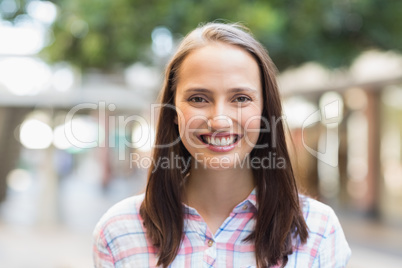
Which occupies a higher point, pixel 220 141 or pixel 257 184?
pixel 220 141

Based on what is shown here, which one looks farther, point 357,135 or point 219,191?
point 357,135

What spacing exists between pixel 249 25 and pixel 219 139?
2974 mm

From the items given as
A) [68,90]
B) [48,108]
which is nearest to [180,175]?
[68,90]

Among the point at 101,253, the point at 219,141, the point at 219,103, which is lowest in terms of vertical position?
the point at 101,253

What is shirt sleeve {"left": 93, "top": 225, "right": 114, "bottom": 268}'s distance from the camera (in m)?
1.58

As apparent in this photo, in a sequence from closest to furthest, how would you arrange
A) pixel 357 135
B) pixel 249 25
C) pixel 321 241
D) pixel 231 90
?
pixel 231 90, pixel 321 241, pixel 249 25, pixel 357 135

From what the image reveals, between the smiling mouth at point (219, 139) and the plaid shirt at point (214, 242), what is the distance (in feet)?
0.77

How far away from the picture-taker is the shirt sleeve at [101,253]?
1.58 m

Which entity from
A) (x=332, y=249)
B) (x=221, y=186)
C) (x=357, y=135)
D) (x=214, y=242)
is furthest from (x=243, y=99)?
(x=357, y=135)

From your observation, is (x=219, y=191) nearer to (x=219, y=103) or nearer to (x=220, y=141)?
(x=220, y=141)

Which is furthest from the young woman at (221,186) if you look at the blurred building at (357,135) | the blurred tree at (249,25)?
the blurred building at (357,135)

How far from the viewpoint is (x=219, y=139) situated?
1487 millimetres

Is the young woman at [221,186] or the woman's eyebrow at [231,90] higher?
the woman's eyebrow at [231,90]

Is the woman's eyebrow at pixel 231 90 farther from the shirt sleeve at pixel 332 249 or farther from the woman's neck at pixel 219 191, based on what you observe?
the shirt sleeve at pixel 332 249
